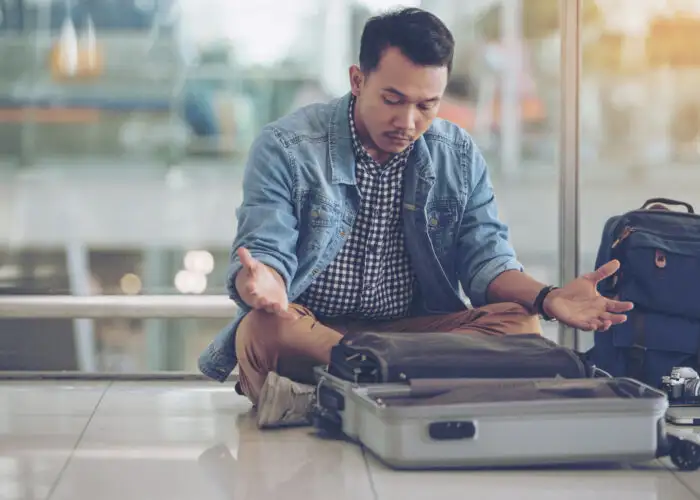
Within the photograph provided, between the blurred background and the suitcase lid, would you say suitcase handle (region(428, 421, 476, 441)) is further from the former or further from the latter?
the blurred background

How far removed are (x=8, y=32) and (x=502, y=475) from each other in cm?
218

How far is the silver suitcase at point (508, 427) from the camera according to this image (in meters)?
2.04

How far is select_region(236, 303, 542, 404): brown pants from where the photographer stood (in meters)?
2.57

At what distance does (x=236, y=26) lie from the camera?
3.52 m

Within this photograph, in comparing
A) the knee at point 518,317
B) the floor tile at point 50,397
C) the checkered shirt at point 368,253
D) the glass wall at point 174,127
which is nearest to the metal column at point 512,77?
the glass wall at point 174,127

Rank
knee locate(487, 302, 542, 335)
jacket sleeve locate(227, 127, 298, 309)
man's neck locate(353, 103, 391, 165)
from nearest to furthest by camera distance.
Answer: jacket sleeve locate(227, 127, 298, 309), knee locate(487, 302, 542, 335), man's neck locate(353, 103, 391, 165)

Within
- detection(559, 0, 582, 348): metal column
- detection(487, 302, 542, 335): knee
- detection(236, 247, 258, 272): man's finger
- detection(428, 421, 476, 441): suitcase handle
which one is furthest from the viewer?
detection(559, 0, 582, 348): metal column

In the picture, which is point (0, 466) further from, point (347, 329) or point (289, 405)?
point (347, 329)

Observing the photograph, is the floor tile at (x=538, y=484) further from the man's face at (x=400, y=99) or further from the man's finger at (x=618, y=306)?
the man's face at (x=400, y=99)

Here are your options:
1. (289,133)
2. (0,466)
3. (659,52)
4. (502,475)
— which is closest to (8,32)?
(289,133)

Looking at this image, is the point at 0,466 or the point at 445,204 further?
the point at 445,204

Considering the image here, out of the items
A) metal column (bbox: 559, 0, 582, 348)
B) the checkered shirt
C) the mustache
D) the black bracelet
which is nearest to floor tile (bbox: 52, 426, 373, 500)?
the checkered shirt

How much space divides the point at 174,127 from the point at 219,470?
5.41 ft

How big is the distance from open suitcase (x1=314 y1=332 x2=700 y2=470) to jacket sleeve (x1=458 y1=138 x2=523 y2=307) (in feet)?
1.52
